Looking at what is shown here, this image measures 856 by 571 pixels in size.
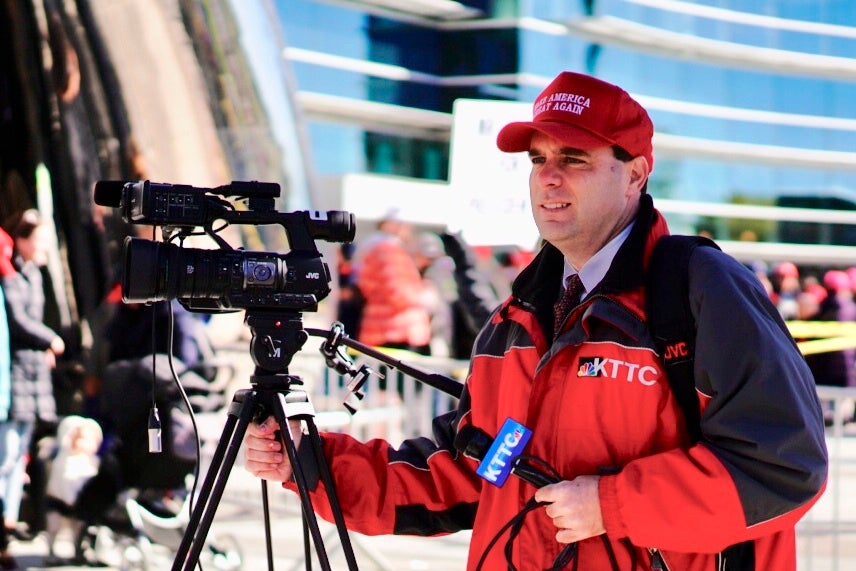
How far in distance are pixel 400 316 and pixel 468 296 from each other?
2657 mm

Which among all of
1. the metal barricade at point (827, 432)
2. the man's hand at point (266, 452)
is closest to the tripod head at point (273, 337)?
the man's hand at point (266, 452)

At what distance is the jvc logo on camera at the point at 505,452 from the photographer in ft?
7.68

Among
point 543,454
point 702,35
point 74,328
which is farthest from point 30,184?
point 702,35

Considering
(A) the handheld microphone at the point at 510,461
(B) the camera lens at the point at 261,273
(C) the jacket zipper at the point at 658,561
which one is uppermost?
(B) the camera lens at the point at 261,273

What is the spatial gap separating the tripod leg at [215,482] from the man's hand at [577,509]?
67 centimetres

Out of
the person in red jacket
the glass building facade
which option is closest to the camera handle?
the person in red jacket

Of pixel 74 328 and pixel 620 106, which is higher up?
pixel 620 106

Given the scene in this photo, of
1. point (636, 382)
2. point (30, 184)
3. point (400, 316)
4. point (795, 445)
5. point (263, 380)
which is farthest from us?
point (400, 316)

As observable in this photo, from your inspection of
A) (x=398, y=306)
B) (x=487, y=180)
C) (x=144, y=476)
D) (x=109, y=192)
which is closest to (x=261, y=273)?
(x=109, y=192)

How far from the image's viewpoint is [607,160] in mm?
2586

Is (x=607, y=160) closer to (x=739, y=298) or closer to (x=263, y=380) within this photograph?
(x=739, y=298)

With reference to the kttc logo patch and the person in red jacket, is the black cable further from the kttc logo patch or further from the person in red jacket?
the person in red jacket

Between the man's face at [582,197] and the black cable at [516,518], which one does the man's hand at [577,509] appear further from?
the man's face at [582,197]

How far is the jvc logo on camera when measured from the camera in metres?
2.34
